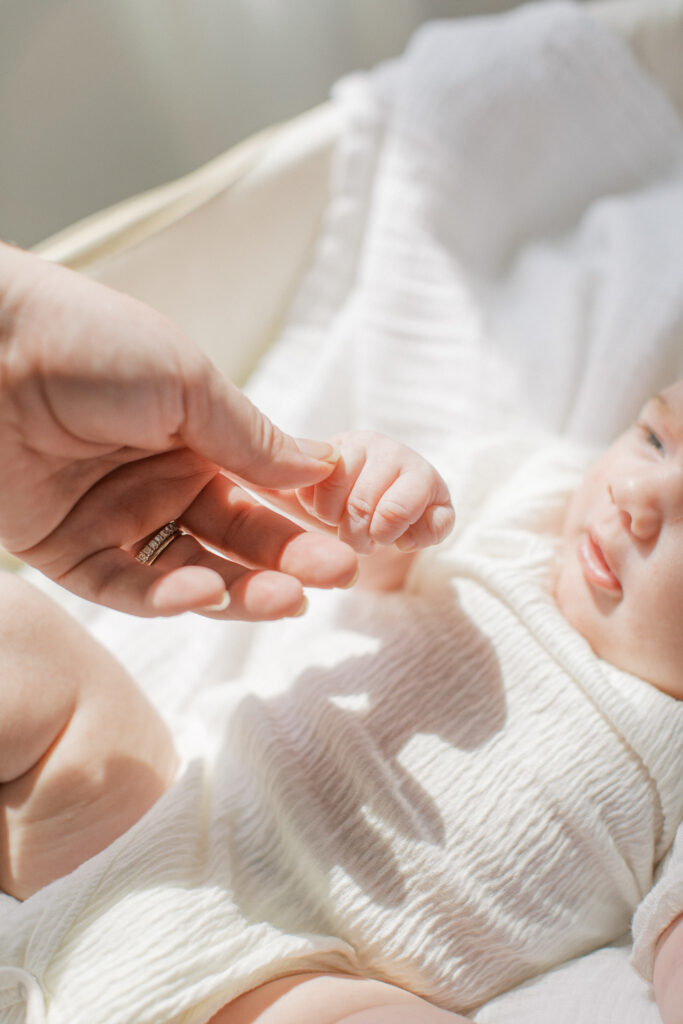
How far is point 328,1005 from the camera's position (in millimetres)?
702

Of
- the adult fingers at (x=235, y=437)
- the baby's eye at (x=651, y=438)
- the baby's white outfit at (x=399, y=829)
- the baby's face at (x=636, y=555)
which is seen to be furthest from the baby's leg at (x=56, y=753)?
the baby's eye at (x=651, y=438)

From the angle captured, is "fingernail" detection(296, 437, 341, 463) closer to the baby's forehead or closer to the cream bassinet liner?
the baby's forehead

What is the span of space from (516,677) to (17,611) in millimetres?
487

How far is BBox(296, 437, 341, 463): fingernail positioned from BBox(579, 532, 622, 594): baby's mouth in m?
0.31

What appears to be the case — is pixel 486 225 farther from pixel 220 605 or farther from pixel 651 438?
pixel 220 605

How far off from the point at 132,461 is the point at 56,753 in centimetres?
28

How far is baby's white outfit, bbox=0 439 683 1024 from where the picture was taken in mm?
711

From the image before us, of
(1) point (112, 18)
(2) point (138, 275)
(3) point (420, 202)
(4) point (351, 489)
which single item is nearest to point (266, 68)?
(1) point (112, 18)

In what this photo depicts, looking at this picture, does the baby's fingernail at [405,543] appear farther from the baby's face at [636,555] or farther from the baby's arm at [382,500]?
the baby's face at [636,555]

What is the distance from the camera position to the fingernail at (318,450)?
0.69 metres

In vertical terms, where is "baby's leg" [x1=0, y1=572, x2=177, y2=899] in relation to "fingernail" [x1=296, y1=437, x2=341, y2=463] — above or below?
below

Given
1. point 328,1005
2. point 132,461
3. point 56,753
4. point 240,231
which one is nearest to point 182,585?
point 132,461

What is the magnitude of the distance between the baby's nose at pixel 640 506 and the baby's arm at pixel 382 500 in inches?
7.7

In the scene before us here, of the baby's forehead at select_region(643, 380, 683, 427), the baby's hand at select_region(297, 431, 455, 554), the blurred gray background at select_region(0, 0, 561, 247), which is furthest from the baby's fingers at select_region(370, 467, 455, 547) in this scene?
the blurred gray background at select_region(0, 0, 561, 247)
